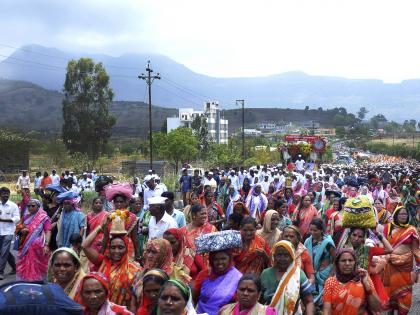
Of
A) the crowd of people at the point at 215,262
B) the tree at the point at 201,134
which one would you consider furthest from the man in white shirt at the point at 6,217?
the tree at the point at 201,134

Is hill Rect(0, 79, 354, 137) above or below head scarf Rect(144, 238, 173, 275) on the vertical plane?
above

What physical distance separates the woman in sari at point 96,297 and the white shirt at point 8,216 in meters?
5.91

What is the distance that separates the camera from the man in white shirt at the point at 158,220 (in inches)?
269

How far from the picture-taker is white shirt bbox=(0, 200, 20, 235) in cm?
920

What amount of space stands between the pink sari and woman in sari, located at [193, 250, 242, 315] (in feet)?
12.3

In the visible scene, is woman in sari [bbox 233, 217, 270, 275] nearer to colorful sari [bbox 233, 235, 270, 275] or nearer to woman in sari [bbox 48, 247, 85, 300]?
colorful sari [bbox 233, 235, 270, 275]

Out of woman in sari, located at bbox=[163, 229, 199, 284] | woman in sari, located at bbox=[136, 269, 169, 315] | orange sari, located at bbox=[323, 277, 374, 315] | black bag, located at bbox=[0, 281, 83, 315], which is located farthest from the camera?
woman in sari, located at bbox=[163, 229, 199, 284]

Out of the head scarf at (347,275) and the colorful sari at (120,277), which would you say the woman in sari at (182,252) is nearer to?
the colorful sari at (120,277)

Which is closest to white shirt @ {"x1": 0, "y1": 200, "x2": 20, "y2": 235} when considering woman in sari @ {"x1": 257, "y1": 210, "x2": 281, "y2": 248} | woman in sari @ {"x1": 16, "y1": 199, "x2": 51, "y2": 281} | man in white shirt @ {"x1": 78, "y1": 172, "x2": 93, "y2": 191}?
woman in sari @ {"x1": 16, "y1": 199, "x2": 51, "y2": 281}

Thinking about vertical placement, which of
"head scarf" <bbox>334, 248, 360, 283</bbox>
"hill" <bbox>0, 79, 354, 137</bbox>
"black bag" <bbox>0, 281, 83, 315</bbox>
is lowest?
"head scarf" <bbox>334, 248, 360, 283</bbox>

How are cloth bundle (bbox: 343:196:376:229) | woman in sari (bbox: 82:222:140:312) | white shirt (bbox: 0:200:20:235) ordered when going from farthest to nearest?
white shirt (bbox: 0:200:20:235)
cloth bundle (bbox: 343:196:376:229)
woman in sari (bbox: 82:222:140:312)

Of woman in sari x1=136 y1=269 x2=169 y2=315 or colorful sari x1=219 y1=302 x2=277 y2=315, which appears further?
woman in sari x1=136 y1=269 x2=169 y2=315

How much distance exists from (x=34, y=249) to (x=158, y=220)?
1.91 m

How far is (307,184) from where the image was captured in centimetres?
1652
